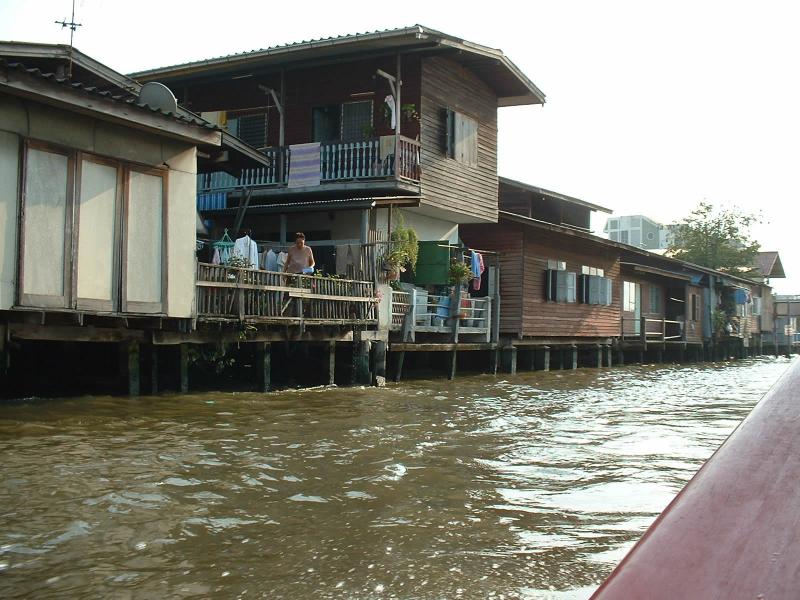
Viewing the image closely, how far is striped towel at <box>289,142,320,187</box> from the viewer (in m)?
17.7

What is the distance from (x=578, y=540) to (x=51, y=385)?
30.6ft

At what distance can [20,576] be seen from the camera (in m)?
3.86

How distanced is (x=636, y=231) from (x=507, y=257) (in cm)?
9692

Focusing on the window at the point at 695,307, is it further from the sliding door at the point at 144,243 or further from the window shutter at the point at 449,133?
the sliding door at the point at 144,243

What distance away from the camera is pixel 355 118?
18.9m

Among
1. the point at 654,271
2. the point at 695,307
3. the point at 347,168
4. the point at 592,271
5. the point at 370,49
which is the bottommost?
the point at 695,307

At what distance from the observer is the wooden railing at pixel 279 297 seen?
36.9 feet

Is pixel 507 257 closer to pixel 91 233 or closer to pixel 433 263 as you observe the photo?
pixel 433 263

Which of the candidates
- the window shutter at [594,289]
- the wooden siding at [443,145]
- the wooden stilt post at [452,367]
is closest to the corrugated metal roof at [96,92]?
the wooden siding at [443,145]

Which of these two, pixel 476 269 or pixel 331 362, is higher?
pixel 476 269

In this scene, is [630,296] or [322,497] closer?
[322,497]

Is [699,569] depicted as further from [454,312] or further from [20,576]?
[454,312]

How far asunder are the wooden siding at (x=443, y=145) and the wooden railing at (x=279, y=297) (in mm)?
4934

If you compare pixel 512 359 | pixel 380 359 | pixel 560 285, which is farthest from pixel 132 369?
pixel 560 285
